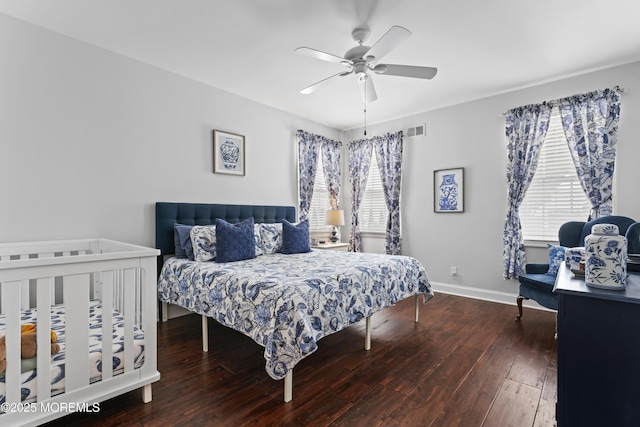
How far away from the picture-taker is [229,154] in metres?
4.17

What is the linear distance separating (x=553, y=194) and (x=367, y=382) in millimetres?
3287

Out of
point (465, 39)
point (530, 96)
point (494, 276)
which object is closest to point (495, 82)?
point (530, 96)

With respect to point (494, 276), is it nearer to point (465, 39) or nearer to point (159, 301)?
point (465, 39)

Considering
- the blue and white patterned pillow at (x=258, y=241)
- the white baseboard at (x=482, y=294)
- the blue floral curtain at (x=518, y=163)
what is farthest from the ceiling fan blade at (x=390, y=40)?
the white baseboard at (x=482, y=294)

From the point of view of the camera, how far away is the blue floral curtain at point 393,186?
5.11 metres

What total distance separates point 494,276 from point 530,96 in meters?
2.35

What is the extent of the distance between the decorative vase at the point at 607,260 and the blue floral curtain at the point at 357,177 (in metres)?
4.33

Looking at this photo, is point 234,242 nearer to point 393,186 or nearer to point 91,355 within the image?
point 91,355

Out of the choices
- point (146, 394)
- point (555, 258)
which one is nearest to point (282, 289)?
point (146, 394)

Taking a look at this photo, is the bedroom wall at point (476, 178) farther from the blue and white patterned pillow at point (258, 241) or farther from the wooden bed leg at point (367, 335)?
the blue and white patterned pillow at point (258, 241)

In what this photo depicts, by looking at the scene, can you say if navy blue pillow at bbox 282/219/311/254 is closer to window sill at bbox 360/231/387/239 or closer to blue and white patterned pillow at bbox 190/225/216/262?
blue and white patterned pillow at bbox 190/225/216/262

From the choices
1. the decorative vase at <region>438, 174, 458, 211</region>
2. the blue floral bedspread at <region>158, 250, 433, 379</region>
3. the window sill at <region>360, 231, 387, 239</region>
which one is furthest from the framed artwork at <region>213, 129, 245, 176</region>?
the decorative vase at <region>438, 174, 458, 211</region>

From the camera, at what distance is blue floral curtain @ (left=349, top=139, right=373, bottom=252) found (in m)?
5.60

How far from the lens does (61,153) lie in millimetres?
2846
